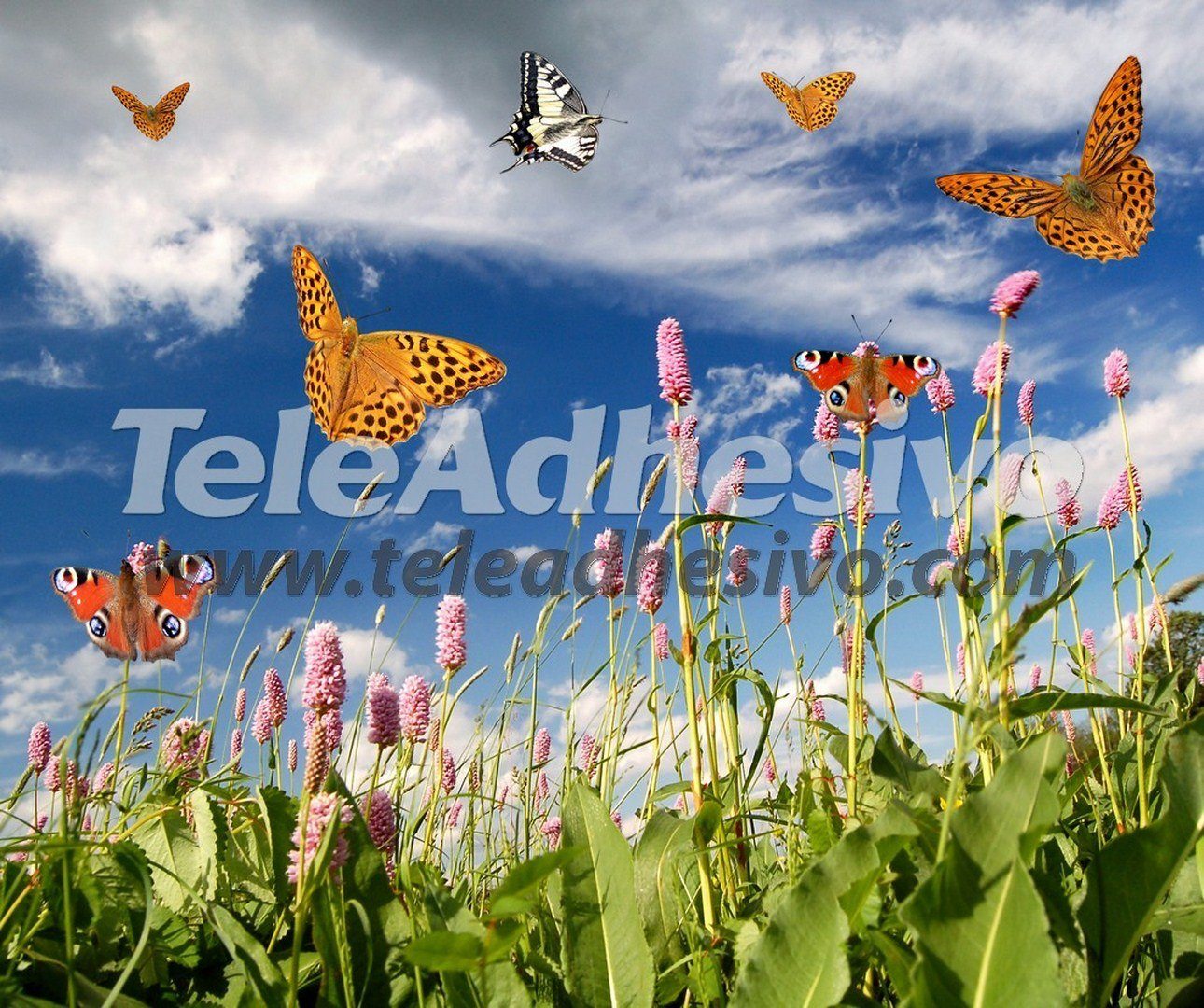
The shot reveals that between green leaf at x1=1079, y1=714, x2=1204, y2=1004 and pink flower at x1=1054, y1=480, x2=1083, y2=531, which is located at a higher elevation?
pink flower at x1=1054, y1=480, x2=1083, y2=531

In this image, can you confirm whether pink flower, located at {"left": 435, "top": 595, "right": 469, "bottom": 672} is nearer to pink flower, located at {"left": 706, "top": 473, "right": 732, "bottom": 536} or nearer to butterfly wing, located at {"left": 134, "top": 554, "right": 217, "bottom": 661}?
pink flower, located at {"left": 706, "top": 473, "right": 732, "bottom": 536}

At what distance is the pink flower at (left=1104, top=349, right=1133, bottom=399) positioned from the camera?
2490mm

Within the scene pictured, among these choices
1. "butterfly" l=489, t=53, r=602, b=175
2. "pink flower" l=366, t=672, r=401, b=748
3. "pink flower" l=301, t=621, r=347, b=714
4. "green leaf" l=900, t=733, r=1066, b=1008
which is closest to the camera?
"green leaf" l=900, t=733, r=1066, b=1008

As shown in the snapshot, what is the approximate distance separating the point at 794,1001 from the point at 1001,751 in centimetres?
53

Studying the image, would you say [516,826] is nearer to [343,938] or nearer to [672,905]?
[672,905]

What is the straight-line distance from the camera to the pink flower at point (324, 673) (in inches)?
42.6

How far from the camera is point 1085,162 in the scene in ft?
15.1

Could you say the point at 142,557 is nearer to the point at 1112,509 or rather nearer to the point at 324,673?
the point at 324,673

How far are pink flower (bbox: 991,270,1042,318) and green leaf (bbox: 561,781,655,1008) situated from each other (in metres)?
0.82

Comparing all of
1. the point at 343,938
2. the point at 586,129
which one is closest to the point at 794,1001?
the point at 343,938

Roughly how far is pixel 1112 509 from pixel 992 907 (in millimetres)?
2019

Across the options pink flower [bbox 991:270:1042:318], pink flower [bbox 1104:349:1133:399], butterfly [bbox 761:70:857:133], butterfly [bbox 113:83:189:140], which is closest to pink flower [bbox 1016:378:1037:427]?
pink flower [bbox 1104:349:1133:399]

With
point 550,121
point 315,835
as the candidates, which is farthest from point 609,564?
point 550,121

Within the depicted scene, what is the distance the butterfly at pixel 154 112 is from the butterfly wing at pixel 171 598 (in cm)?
693
